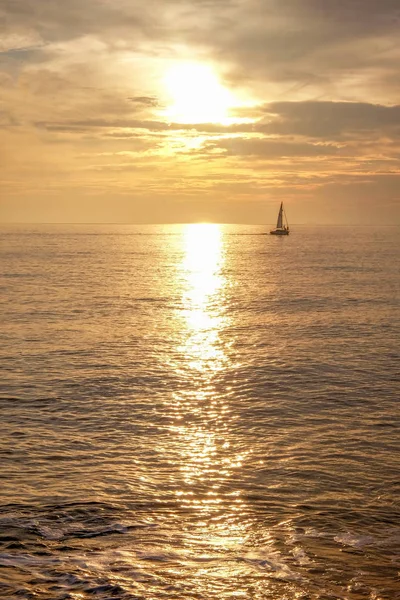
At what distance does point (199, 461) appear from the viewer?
22.3 meters

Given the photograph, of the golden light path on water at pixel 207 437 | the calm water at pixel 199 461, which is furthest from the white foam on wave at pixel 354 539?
the golden light path on water at pixel 207 437

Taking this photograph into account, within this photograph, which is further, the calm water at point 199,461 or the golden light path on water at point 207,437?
the golden light path on water at point 207,437

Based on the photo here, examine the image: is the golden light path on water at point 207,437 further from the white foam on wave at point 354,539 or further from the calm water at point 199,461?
the white foam on wave at point 354,539

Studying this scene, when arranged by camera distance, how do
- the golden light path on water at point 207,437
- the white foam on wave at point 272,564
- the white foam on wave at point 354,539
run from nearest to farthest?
the white foam on wave at point 272,564 < the white foam on wave at point 354,539 < the golden light path on water at point 207,437

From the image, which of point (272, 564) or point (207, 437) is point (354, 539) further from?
point (207, 437)

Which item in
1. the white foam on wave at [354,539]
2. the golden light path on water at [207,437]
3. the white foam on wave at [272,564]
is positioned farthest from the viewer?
the golden light path on water at [207,437]

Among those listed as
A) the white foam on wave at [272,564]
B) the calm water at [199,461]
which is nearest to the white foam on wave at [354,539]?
the calm water at [199,461]

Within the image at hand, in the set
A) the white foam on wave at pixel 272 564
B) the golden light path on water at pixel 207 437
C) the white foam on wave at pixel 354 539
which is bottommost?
the white foam on wave at pixel 354 539

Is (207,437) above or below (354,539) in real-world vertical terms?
above

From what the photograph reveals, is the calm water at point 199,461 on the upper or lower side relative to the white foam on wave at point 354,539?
upper

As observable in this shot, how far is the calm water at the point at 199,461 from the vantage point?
14.8 meters

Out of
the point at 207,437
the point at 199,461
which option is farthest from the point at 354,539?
the point at 207,437

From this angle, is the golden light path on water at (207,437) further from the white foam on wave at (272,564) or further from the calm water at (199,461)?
the white foam on wave at (272,564)

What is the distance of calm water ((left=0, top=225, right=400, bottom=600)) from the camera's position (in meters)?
14.8
